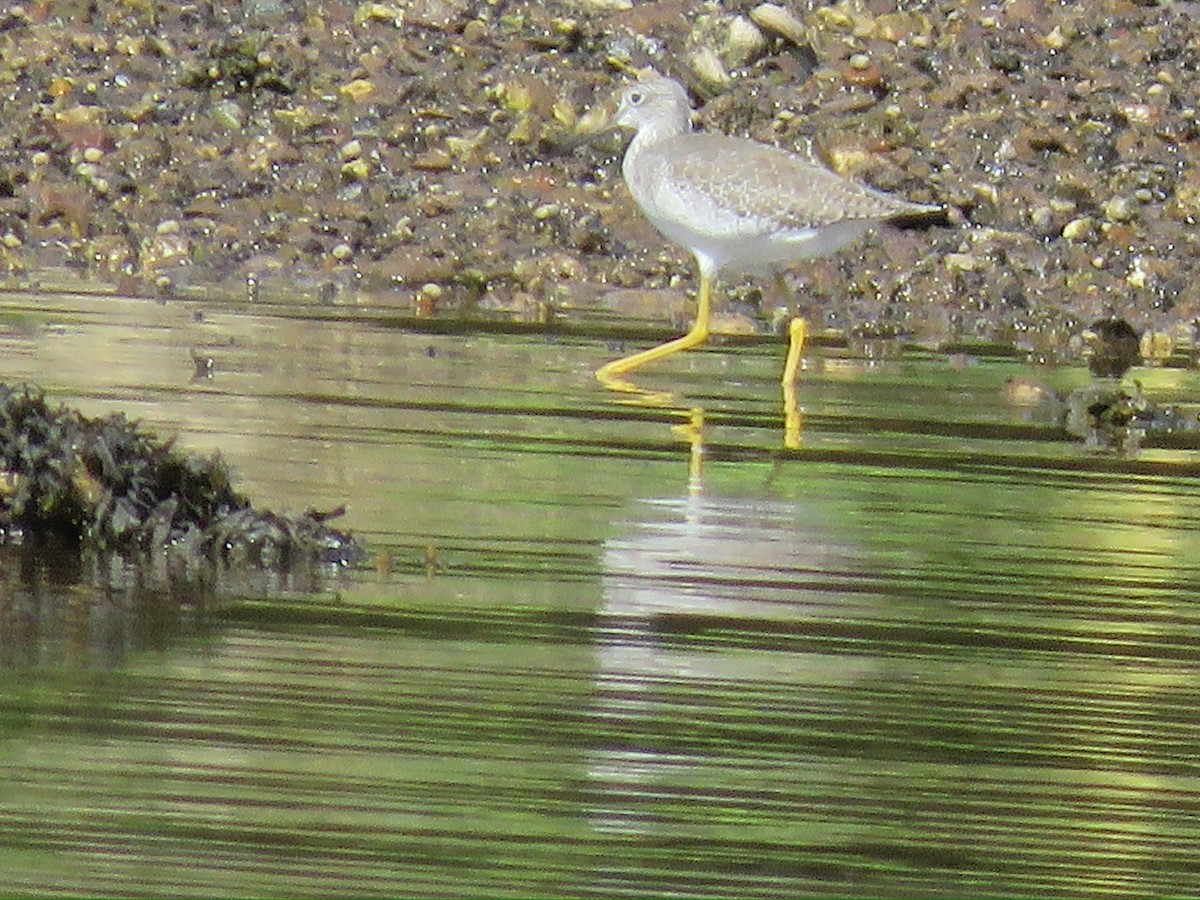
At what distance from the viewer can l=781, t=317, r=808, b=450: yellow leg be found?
369 inches

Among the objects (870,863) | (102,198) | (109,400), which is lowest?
(870,863)

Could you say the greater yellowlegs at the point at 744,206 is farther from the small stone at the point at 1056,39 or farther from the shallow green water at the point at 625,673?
the small stone at the point at 1056,39

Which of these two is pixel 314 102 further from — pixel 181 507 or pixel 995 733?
pixel 995 733

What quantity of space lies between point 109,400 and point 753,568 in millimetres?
3067

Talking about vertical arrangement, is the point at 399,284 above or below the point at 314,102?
below

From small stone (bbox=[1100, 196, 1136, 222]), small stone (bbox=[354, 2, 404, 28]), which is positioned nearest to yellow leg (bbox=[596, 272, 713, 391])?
small stone (bbox=[1100, 196, 1136, 222])

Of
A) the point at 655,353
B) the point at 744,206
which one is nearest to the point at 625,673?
the point at 655,353

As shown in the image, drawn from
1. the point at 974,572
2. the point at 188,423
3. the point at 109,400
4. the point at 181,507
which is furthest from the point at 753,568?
the point at 109,400

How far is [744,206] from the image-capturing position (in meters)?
11.6

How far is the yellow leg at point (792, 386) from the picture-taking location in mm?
9367

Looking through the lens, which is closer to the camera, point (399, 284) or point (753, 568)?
point (753, 568)

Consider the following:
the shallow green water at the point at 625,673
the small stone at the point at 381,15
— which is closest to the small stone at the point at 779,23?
the small stone at the point at 381,15

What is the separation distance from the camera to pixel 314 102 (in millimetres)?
16781

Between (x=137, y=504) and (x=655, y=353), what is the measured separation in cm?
452
